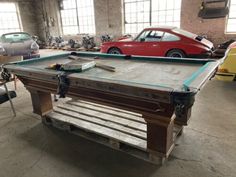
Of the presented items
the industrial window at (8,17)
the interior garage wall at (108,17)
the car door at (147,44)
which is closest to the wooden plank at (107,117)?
the car door at (147,44)

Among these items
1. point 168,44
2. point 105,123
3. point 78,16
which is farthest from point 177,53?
point 78,16

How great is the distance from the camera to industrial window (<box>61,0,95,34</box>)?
33.5 ft

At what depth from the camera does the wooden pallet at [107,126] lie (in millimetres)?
1980

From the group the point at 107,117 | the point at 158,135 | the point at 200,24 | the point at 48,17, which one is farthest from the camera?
the point at 48,17

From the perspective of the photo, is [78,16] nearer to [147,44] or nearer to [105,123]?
[147,44]

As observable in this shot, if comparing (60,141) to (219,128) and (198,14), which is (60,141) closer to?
(219,128)

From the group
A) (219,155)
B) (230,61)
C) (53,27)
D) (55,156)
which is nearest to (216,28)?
(230,61)

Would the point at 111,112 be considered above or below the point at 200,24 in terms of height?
below

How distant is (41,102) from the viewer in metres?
2.66

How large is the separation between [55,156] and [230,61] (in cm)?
336

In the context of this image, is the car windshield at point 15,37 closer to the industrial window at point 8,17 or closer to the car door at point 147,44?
the car door at point 147,44

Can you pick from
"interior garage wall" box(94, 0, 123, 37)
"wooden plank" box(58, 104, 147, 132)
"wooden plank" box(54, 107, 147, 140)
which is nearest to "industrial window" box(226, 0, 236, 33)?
"interior garage wall" box(94, 0, 123, 37)

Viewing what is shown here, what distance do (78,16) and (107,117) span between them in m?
9.58

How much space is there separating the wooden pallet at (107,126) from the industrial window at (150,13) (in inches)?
254
